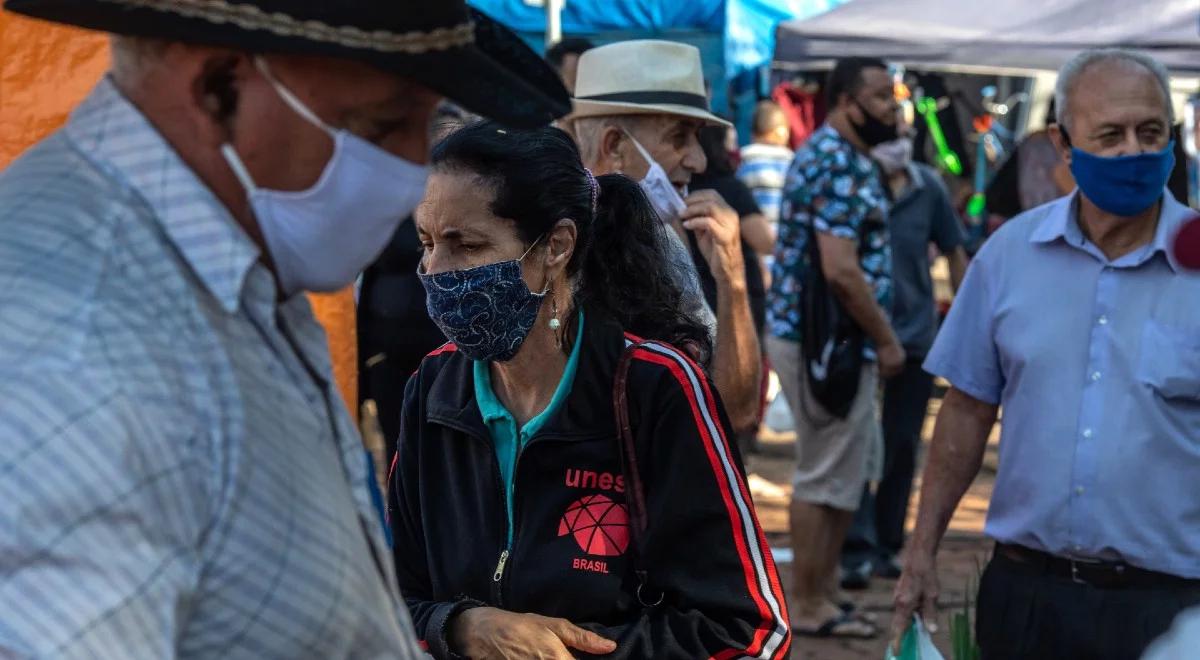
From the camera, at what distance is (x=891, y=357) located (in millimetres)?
6227

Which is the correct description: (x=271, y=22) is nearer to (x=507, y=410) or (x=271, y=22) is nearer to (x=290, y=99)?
(x=290, y=99)

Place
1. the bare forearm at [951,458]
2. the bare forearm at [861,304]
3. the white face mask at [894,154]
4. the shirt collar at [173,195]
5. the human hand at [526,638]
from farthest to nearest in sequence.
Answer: the white face mask at [894,154] → the bare forearm at [861,304] → the bare forearm at [951,458] → the human hand at [526,638] → the shirt collar at [173,195]

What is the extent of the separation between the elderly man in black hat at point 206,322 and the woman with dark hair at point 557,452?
103 centimetres

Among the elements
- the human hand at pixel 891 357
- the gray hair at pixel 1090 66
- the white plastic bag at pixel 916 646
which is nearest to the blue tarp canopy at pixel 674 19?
the human hand at pixel 891 357

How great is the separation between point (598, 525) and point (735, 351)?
1315 millimetres

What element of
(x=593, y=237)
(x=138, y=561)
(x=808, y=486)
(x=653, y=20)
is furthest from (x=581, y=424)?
(x=653, y=20)

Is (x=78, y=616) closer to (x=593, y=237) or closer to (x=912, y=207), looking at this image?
(x=593, y=237)

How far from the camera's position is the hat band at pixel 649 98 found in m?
4.13

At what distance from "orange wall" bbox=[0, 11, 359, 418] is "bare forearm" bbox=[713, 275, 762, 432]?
1.55 metres

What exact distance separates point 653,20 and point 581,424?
8.43m

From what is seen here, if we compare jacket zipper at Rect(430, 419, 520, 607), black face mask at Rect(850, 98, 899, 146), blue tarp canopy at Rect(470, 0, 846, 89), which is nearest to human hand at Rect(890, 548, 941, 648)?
jacket zipper at Rect(430, 419, 520, 607)

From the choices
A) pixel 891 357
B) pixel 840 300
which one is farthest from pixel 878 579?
pixel 840 300

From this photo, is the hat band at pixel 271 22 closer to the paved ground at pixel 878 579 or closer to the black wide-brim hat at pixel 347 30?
the black wide-brim hat at pixel 347 30

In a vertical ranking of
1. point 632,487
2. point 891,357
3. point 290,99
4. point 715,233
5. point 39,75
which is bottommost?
point 891,357
